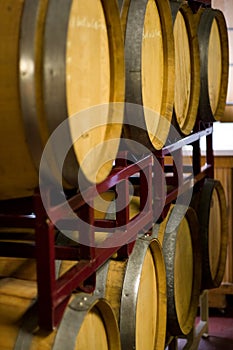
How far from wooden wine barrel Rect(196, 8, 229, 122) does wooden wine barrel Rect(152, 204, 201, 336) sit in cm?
58

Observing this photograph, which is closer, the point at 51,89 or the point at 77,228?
the point at 51,89

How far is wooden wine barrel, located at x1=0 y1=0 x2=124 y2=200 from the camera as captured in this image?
4.62 ft

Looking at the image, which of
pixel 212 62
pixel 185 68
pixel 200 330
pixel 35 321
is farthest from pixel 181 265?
pixel 35 321

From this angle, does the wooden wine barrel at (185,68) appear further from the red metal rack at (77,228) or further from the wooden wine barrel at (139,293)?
the wooden wine barrel at (139,293)

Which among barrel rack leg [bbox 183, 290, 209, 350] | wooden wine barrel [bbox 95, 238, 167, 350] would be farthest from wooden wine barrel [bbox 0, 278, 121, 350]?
barrel rack leg [bbox 183, 290, 209, 350]

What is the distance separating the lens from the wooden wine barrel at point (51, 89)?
4.62 feet

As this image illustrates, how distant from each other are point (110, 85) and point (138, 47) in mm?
301

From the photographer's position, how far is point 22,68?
4.62ft

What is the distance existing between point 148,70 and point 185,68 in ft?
2.39

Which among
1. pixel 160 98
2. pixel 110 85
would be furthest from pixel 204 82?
pixel 110 85

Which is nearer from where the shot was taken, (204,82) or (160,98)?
(160,98)

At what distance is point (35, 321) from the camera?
5.52ft

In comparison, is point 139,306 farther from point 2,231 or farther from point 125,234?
point 2,231

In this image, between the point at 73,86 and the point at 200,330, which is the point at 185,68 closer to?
the point at 73,86
